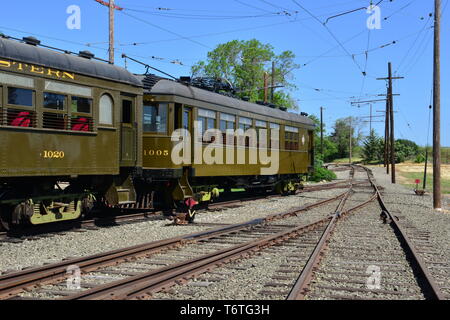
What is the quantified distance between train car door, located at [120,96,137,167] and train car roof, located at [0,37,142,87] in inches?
20.0

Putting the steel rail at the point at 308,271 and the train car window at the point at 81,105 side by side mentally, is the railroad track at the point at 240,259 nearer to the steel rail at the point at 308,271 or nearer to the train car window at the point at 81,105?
the steel rail at the point at 308,271

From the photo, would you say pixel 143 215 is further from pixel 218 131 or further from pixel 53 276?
pixel 53 276

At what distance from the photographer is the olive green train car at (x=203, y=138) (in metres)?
12.8

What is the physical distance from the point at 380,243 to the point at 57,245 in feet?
20.5

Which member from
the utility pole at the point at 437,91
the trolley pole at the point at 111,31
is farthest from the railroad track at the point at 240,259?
the trolley pole at the point at 111,31

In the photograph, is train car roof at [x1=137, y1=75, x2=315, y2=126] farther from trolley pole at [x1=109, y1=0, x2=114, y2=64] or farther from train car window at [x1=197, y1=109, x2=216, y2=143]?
trolley pole at [x1=109, y1=0, x2=114, y2=64]

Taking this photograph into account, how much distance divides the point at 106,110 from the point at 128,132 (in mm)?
921

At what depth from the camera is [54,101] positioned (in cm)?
952

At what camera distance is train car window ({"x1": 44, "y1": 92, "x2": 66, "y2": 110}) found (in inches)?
368

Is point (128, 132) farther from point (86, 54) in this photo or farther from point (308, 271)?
point (308, 271)

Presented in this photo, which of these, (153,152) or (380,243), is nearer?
(380,243)

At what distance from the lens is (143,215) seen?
12.8 metres

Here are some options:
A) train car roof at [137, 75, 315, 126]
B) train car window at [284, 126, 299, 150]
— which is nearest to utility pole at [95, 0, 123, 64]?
train car roof at [137, 75, 315, 126]
